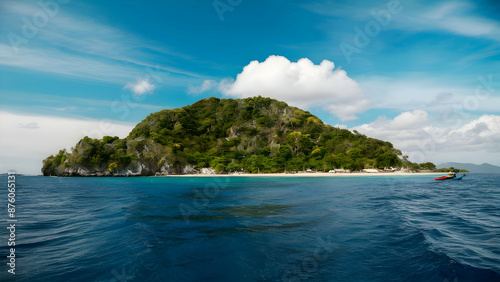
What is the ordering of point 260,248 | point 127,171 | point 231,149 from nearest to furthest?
point 260,248 → point 127,171 → point 231,149

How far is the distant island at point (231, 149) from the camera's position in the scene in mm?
118750

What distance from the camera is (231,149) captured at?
479 feet

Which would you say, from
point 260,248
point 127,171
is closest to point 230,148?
point 127,171

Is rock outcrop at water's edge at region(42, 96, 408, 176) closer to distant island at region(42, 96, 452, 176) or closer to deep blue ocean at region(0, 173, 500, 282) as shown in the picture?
distant island at region(42, 96, 452, 176)

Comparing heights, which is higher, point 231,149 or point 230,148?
point 230,148

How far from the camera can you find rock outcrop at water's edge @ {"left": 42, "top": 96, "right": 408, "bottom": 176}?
119m

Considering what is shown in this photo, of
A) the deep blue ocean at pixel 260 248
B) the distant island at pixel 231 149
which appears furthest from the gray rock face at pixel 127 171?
the deep blue ocean at pixel 260 248

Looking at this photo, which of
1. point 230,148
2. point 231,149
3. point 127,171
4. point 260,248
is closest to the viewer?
point 260,248

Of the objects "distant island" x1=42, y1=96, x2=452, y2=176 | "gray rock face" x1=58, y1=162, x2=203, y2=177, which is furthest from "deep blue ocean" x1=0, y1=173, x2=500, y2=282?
"gray rock face" x1=58, y1=162, x2=203, y2=177

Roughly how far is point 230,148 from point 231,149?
128 centimetres

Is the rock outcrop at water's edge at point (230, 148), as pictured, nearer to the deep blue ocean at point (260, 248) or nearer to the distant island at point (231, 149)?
the distant island at point (231, 149)

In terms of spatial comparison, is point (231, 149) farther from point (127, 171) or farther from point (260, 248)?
point (260, 248)

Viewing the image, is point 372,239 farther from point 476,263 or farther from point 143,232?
point 143,232

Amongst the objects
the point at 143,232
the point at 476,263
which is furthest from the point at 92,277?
the point at 476,263
